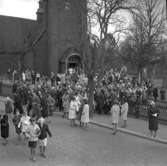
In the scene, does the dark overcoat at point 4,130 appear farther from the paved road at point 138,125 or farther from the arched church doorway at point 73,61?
the arched church doorway at point 73,61

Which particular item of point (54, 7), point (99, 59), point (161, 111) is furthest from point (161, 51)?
point (161, 111)

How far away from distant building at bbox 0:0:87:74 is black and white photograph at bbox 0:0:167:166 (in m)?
0.12

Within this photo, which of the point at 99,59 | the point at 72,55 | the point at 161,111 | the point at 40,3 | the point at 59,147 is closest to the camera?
the point at 59,147

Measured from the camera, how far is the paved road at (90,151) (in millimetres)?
11737

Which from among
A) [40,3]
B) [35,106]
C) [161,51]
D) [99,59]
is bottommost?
[35,106]

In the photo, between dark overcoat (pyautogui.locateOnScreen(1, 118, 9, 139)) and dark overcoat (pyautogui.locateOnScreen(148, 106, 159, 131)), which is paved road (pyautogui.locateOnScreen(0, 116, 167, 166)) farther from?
dark overcoat (pyautogui.locateOnScreen(148, 106, 159, 131))

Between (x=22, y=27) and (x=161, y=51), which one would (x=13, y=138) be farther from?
(x=22, y=27)

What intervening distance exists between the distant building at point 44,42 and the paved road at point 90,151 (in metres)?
20.9

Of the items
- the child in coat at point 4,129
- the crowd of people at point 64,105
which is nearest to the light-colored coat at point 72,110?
the crowd of people at point 64,105

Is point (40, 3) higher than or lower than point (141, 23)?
higher

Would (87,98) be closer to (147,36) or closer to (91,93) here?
(91,93)

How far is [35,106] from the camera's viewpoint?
15.5 metres

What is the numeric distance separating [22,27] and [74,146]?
4201cm

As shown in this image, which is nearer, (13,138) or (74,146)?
(74,146)
